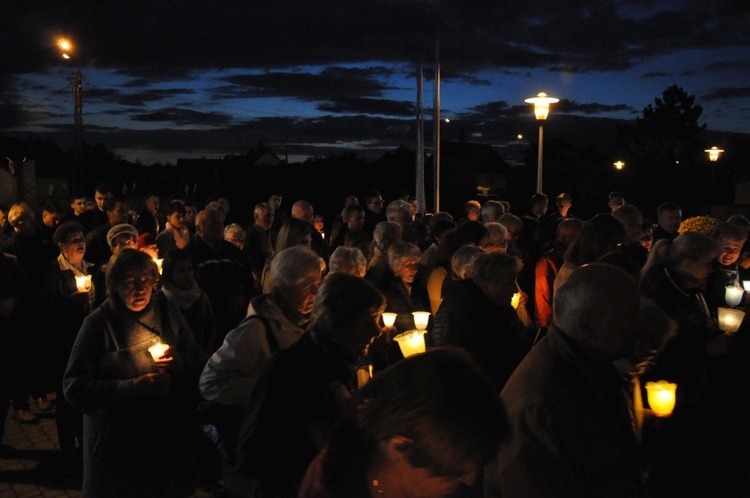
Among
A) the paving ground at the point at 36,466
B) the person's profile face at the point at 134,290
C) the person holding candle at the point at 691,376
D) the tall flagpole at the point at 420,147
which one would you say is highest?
the tall flagpole at the point at 420,147

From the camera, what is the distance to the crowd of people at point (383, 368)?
5.40ft

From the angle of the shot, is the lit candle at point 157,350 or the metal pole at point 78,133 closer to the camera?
the lit candle at point 157,350

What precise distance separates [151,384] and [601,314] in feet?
7.89

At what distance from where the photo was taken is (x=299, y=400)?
251 cm

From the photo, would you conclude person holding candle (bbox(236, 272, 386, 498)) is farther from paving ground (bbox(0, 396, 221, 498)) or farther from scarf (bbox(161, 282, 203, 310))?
paving ground (bbox(0, 396, 221, 498))

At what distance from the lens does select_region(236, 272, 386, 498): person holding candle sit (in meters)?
2.50

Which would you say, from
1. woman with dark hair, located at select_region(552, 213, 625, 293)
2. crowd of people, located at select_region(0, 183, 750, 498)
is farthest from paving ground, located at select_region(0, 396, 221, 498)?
woman with dark hair, located at select_region(552, 213, 625, 293)

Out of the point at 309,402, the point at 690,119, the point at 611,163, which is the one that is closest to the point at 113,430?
the point at 309,402

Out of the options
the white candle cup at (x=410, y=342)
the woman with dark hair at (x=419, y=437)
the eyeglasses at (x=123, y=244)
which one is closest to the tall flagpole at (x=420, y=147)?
the eyeglasses at (x=123, y=244)

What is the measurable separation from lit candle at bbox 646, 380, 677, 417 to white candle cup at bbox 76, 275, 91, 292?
479 centimetres

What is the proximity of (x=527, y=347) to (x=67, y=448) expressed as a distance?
4.22 meters

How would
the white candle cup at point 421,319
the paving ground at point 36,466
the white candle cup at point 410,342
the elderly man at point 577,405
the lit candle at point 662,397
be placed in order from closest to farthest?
1. the elderly man at point 577,405
2. the lit candle at point 662,397
3. the white candle cup at point 410,342
4. the white candle cup at point 421,319
5. the paving ground at point 36,466

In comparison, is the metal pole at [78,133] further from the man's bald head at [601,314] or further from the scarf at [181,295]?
the man's bald head at [601,314]

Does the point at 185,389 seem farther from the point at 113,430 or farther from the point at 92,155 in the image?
the point at 92,155
